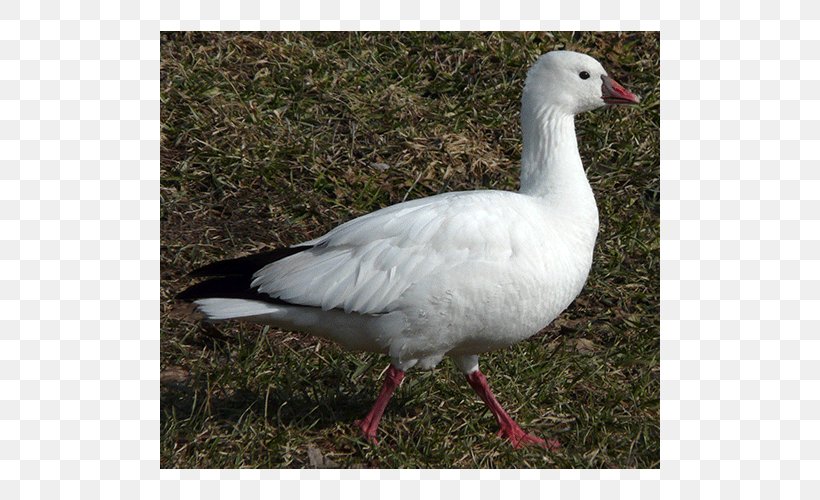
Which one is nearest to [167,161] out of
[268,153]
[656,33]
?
[268,153]

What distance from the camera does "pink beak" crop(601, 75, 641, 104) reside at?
191 inches

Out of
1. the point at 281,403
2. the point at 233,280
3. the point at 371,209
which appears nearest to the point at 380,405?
the point at 281,403

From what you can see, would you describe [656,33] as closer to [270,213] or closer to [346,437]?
[270,213]

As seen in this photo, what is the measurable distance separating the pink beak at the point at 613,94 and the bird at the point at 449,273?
119 millimetres

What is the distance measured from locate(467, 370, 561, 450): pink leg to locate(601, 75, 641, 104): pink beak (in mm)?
1400

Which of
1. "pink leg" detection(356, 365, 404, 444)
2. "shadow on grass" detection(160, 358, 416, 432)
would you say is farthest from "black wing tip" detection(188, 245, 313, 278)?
"pink leg" detection(356, 365, 404, 444)

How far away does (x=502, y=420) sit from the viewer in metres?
4.74

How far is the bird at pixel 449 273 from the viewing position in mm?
4270

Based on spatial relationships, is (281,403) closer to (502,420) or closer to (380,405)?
(380,405)

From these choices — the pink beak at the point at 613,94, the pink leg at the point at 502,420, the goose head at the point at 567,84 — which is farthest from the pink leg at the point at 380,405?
the pink beak at the point at 613,94

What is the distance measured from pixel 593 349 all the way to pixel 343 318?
5.62 ft

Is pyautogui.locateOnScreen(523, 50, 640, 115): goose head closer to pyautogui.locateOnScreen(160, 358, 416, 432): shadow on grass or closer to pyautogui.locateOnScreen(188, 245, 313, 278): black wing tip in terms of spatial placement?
pyautogui.locateOnScreen(188, 245, 313, 278): black wing tip

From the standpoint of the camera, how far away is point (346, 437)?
460 centimetres

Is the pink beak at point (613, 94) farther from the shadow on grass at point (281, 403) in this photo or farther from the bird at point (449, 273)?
the shadow on grass at point (281, 403)
